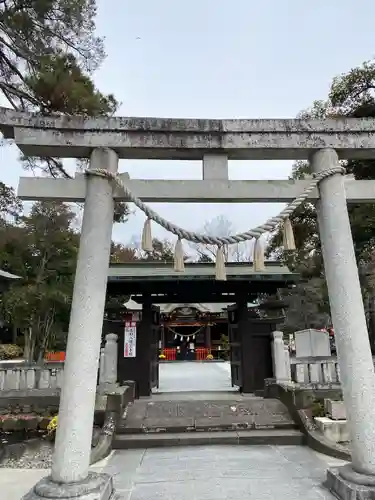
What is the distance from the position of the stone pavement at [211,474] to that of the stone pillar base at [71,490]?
2.12ft

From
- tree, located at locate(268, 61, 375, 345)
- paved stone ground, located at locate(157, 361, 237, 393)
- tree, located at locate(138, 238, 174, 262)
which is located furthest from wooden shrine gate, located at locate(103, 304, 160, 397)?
tree, located at locate(138, 238, 174, 262)

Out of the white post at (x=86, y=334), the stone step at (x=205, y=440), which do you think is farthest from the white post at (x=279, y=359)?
the white post at (x=86, y=334)

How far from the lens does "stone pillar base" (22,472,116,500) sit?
3182mm

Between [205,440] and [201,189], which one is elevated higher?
[201,189]

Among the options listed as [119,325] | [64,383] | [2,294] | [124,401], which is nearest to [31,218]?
[2,294]

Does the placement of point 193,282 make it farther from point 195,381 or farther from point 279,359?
point 195,381

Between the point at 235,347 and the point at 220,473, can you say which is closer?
the point at 220,473

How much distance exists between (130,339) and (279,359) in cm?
380

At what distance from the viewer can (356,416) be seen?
3.55 metres

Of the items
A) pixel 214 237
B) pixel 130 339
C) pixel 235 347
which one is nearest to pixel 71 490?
pixel 214 237

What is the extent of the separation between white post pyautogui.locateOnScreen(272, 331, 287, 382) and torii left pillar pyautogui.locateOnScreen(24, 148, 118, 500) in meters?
5.79

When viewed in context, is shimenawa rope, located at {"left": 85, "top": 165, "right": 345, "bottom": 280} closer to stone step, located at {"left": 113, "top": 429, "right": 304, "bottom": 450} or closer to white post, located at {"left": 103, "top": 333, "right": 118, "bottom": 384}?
stone step, located at {"left": 113, "top": 429, "right": 304, "bottom": 450}

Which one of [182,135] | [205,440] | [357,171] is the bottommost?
[205,440]

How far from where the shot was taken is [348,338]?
3.73 metres
